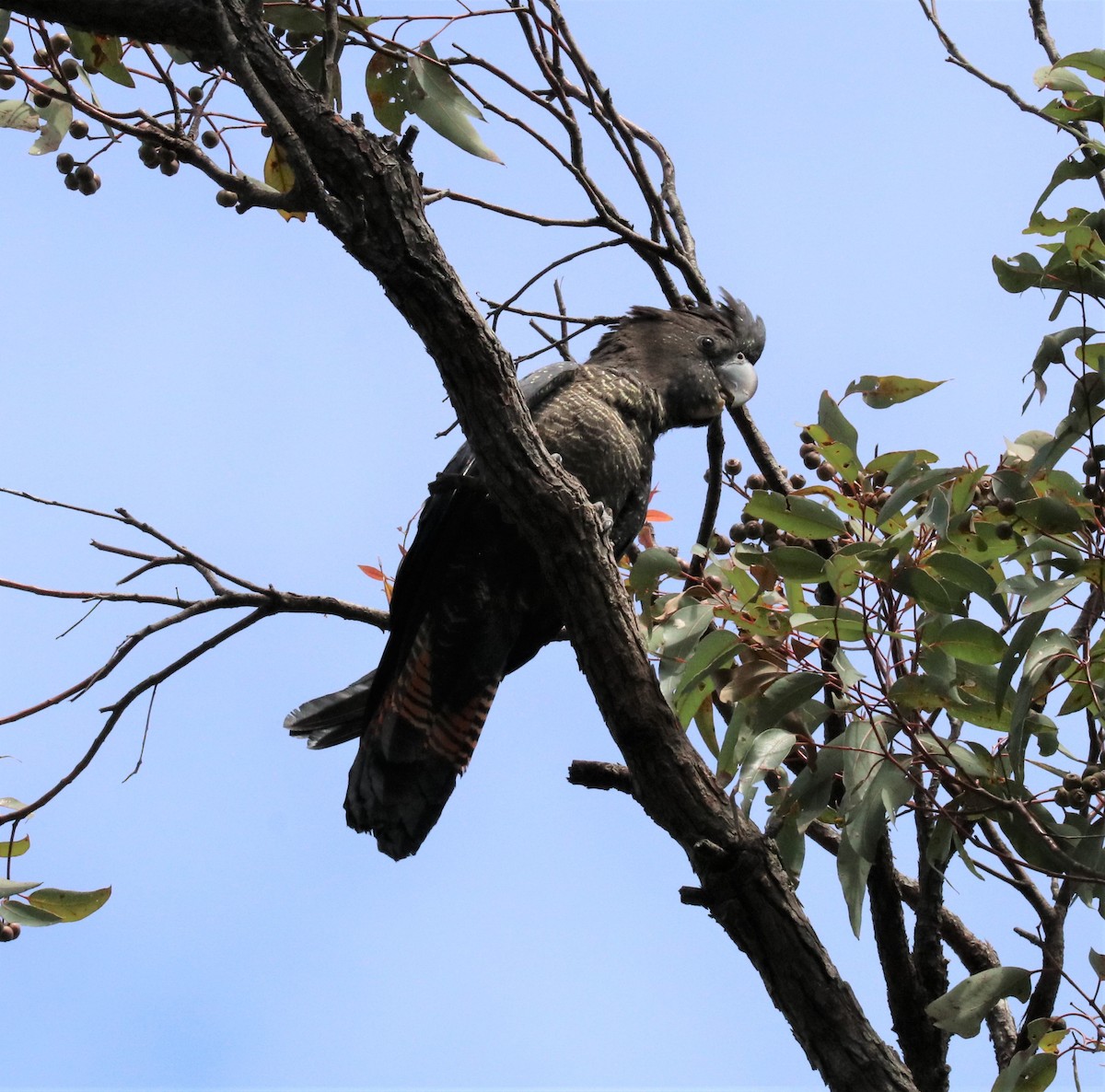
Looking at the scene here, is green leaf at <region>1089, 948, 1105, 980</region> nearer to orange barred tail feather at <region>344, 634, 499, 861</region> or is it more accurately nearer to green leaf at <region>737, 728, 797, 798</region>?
A: green leaf at <region>737, 728, 797, 798</region>

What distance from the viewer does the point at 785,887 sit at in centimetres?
248

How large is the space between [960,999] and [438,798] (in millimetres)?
1509

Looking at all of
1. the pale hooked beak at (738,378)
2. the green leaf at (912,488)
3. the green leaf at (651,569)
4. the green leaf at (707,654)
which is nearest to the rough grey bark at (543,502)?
the green leaf at (651,569)

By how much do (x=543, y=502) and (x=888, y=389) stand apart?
803mm

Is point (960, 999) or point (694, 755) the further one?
point (694, 755)

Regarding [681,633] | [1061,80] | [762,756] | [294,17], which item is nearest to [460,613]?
[681,633]

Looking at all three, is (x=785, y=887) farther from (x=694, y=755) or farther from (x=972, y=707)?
(x=972, y=707)

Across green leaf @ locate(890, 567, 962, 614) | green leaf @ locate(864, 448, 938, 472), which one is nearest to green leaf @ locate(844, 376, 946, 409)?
green leaf @ locate(864, 448, 938, 472)

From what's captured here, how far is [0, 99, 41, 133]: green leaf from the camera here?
3031 millimetres

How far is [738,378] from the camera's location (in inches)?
160

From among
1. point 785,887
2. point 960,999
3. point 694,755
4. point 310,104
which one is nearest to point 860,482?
point 694,755

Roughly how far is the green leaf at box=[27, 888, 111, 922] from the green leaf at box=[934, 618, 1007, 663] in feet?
6.01

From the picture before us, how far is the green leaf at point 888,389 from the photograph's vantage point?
2551 mm

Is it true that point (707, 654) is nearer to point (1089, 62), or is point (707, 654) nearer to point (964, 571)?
point (964, 571)
